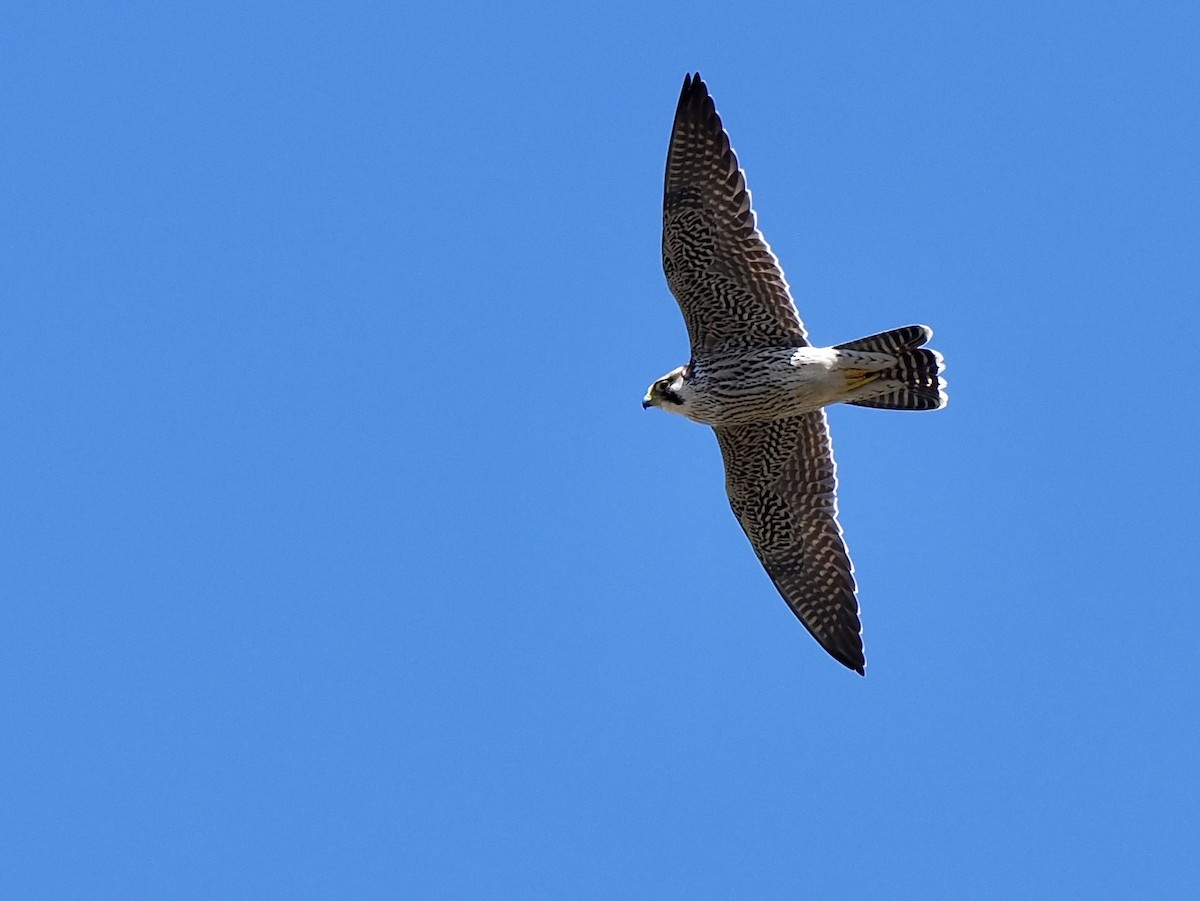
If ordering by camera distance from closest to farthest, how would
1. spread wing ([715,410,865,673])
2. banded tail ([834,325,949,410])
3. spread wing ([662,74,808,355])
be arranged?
spread wing ([662,74,808,355])
banded tail ([834,325,949,410])
spread wing ([715,410,865,673])

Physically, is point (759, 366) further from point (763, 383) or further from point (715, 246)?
point (715, 246)

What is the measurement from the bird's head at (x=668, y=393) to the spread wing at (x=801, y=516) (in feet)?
2.32

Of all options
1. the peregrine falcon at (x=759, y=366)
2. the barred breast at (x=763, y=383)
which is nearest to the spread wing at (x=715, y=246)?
the peregrine falcon at (x=759, y=366)

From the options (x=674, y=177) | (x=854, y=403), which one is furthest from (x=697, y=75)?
(x=854, y=403)

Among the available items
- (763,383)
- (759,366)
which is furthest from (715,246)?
(763,383)

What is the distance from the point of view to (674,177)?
1281cm

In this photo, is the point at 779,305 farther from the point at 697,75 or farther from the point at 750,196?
the point at 697,75

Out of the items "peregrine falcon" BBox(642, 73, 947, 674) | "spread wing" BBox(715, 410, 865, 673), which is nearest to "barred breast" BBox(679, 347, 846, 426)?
"peregrine falcon" BBox(642, 73, 947, 674)

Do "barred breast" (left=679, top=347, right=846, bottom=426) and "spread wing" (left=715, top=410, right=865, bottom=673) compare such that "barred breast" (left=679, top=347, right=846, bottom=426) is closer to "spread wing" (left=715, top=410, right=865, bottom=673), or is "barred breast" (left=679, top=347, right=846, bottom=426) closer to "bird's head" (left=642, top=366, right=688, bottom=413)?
"bird's head" (left=642, top=366, right=688, bottom=413)

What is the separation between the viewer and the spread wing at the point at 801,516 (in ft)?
45.7

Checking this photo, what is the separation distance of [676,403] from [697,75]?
2.31 metres

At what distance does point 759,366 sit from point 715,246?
92 centimetres

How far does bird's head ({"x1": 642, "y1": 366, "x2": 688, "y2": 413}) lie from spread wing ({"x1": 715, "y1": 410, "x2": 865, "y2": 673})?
707mm

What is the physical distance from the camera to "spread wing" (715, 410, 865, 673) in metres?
13.9
